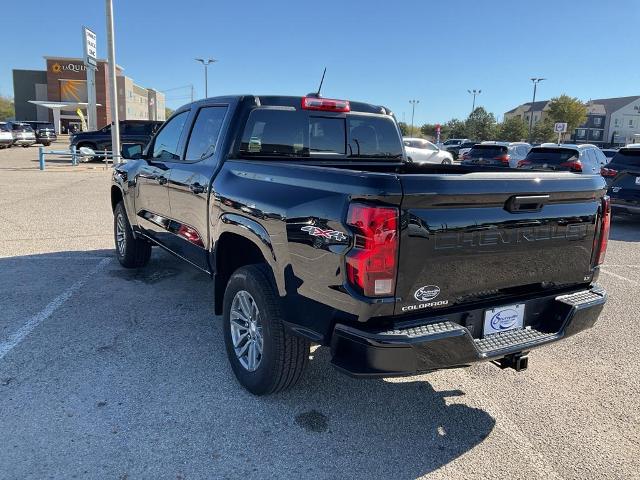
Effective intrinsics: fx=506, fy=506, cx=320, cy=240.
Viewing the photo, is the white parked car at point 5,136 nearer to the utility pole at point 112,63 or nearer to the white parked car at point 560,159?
the utility pole at point 112,63

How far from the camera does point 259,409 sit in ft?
10.5

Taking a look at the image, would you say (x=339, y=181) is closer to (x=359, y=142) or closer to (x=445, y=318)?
(x=445, y=318)

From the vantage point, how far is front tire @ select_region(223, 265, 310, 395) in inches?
120

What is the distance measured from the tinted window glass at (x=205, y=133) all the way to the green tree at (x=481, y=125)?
7103cm

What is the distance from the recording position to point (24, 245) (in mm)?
7379

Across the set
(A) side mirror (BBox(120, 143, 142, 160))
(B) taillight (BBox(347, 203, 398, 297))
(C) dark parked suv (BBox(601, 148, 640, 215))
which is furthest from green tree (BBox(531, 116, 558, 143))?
(B) taillight (BBox(347, 203, 398, 297))

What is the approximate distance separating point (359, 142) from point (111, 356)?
2.70 meters

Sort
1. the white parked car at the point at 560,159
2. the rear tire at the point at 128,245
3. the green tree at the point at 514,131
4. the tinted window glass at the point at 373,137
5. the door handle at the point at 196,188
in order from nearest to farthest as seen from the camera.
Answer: the door handle at the point at 196,188, the tinted window glass at the point at 373,137, the rear tire at the point at 128,245, the white parked car at the point at 560,159, the green tree at the point at 514,131

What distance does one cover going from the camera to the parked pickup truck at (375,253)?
7.93 feet

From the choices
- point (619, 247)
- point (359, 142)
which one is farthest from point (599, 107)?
point (359, 142)

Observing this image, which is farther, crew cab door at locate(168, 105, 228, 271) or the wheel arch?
crew cab door at locate(168, 105, 228, 271)

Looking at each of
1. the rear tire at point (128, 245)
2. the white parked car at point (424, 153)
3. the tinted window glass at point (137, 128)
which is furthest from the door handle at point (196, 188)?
the tinted window glass at point (137, 128)

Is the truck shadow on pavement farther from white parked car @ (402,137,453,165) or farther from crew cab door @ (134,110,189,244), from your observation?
white parked car @ (402,137,453,165)

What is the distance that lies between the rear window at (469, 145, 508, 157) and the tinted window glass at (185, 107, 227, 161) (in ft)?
48.3
